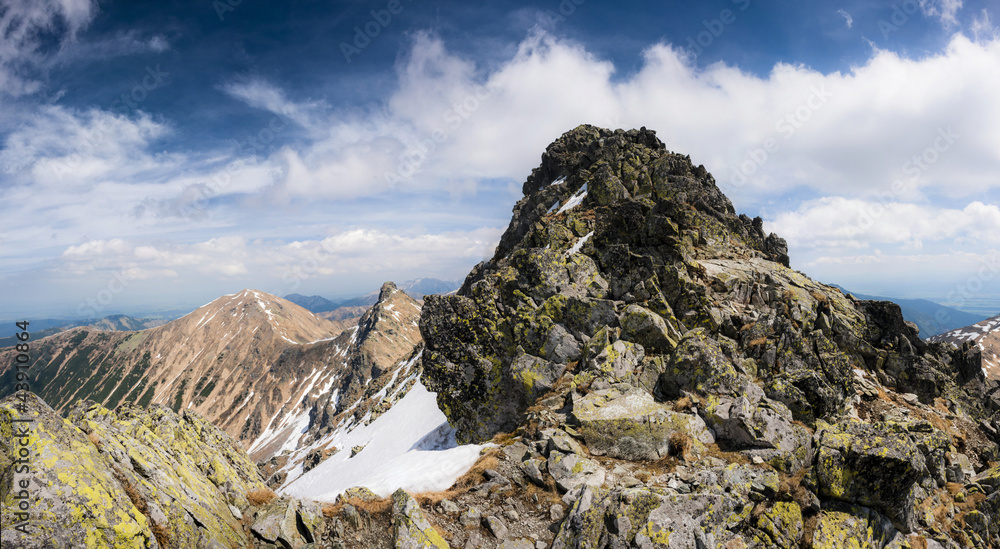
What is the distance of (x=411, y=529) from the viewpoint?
1262 centimetres

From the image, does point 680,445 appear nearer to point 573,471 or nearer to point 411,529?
point 573,471

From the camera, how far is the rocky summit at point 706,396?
12.9 m

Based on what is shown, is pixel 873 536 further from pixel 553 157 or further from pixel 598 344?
pixel 553 157

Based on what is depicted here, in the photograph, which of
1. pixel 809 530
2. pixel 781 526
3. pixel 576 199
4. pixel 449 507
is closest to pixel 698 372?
pixel 809 530

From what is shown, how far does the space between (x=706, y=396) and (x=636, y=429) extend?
15.3 ft

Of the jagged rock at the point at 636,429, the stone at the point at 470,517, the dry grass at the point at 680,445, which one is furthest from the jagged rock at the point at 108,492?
the dry grass at the point at 680,445

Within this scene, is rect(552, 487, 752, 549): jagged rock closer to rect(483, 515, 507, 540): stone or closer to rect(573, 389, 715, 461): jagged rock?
rect(483, 515, 507, 540): stone

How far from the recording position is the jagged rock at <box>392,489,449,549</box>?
12.3m

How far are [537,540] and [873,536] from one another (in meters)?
11.1

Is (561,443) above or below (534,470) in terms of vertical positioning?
above

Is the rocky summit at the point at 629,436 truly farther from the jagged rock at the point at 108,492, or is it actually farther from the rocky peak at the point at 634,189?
the rocky peak at the point at 634,189

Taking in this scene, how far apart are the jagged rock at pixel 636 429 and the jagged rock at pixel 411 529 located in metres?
7.68

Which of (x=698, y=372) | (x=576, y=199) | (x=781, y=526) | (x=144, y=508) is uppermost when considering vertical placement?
(x=576, y=199)

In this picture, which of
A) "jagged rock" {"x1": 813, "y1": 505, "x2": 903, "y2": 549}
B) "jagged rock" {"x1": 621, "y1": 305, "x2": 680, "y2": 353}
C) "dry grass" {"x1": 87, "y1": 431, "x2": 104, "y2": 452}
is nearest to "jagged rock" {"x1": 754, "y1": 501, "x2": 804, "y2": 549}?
"jagged rock" {"x1": 813, "y1": 505, "x2": 903, "y2": 549}
